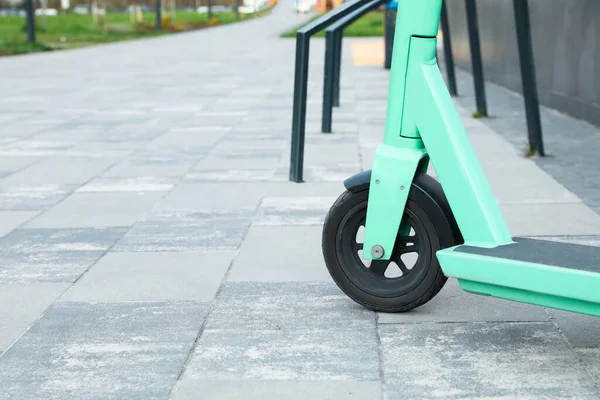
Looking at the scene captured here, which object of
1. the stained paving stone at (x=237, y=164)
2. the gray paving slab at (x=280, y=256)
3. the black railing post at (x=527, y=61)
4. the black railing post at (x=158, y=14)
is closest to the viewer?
the gray paving slab at (x=280, y=256)

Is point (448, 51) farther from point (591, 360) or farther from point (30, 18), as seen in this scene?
point (30, 18)

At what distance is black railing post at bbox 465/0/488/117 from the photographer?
31.3 ft

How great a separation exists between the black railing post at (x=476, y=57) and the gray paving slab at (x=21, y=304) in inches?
238

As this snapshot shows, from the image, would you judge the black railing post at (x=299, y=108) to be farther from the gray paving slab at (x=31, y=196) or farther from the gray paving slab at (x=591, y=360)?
the gray paving slab at (x=591, y=360)

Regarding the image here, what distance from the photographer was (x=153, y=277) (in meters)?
4.39

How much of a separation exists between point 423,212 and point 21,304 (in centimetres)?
158

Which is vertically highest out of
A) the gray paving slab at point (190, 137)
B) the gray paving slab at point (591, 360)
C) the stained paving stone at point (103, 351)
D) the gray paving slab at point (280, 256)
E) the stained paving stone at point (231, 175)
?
the gray paving slab at point (591, 360)

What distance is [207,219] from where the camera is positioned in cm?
554

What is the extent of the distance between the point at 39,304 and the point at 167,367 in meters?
0.96

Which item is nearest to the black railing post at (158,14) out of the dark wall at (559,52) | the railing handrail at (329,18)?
the dark wall at (559,52)

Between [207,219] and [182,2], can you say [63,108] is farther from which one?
[182,2]

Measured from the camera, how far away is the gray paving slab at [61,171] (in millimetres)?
6797

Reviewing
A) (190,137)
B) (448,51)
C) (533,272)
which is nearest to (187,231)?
(533,272)

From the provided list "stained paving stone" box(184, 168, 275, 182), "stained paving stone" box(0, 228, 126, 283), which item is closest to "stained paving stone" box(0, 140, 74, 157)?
"stained paving stone" box(184, 168, 275, 182)
